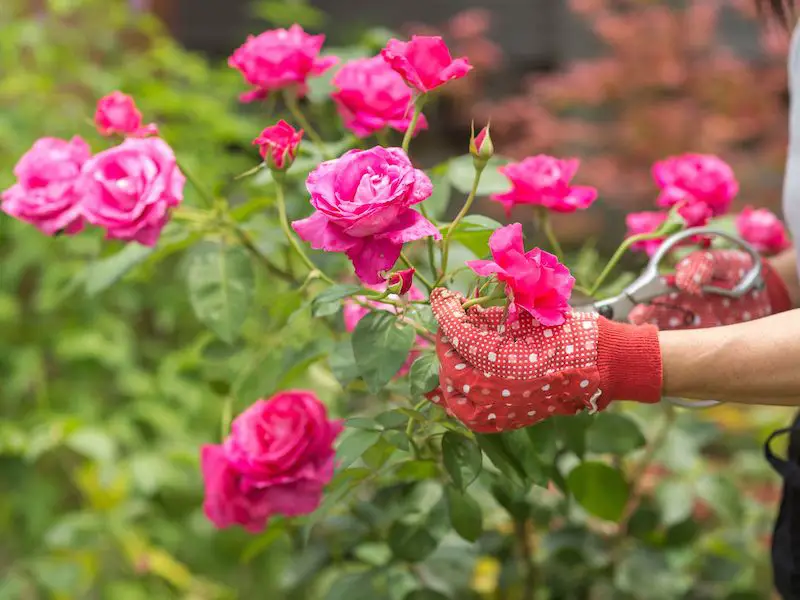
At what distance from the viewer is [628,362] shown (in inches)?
30.7

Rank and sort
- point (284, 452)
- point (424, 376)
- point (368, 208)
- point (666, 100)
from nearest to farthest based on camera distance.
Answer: point (368, 208) < point (424, 376) < point (284, 452) < point (666, 100)

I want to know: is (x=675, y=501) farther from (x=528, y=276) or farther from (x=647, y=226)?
(x=528, y=276)

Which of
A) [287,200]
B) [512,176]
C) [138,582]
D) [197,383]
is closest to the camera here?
[512,176]

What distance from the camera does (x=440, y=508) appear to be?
1089mm

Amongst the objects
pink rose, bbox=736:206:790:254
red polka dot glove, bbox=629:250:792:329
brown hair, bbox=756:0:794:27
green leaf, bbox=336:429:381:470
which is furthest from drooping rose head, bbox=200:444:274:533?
brown hair, bbox=756:0:794:27

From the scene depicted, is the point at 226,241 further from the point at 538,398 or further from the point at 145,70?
the point at 145,70

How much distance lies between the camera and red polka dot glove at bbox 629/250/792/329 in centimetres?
101

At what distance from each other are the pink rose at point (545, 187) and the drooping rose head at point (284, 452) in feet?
1.03

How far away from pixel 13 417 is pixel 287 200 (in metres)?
0.88

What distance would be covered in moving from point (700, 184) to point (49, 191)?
0.70 metres

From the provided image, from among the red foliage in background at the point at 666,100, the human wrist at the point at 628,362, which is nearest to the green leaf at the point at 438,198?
the human wrist at the point at 628,362

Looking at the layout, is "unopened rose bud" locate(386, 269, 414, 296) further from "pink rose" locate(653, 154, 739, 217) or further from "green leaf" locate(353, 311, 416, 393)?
"pink rose" locate(653, 154, 739, 217)

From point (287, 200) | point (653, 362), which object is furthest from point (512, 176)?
point (287, 200)

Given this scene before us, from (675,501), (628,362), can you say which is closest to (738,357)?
(628,362)
